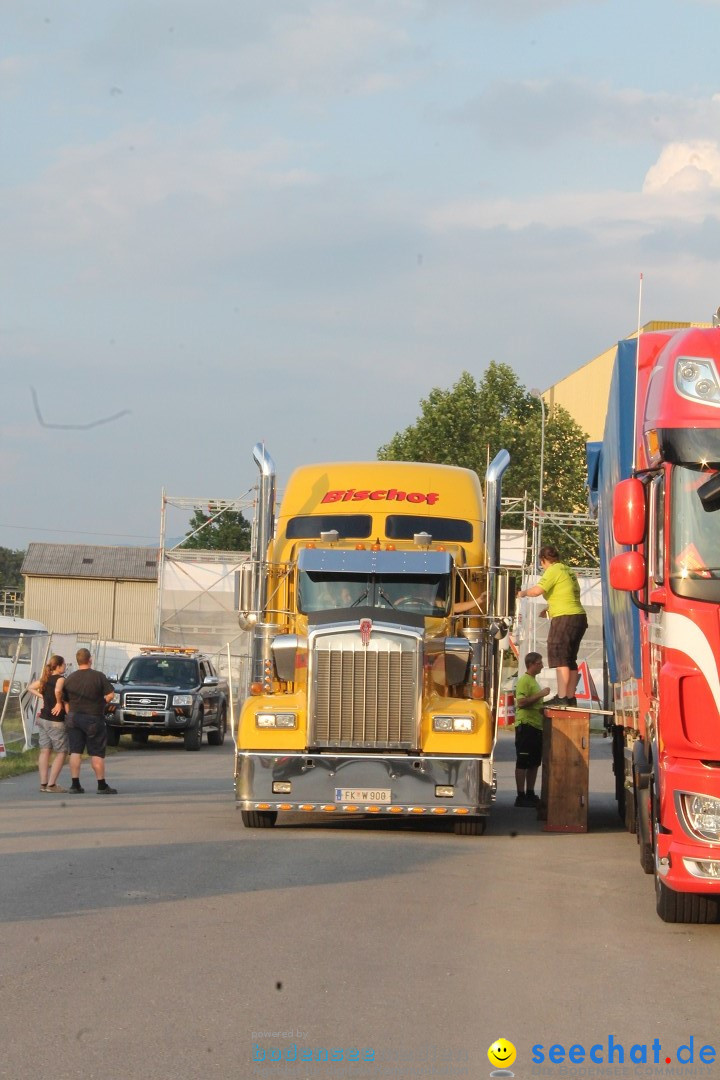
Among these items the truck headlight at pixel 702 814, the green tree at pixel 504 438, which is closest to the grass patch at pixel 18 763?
the truck headlight at pixel 702 814

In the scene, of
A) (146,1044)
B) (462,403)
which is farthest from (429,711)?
(462,403)

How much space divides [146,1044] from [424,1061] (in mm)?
1201

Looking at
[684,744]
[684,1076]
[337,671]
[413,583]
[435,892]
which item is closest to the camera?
[684,1076]

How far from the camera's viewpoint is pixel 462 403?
245ft

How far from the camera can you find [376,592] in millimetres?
15883

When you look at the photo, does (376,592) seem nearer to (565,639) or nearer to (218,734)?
(565,639)

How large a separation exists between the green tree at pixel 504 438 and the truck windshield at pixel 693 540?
198 ft

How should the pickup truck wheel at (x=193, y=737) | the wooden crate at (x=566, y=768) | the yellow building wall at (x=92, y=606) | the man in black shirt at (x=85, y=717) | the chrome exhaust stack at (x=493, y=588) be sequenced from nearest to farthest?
1. the wooden crate at (x=566, y=768)
2. the chrome exhaust stack at (x=493, y=588)
3. the man in black shirt at (x=85, y=717)
4. the pickup truck wheel at (x=193, y=737)
5. the yellow building wall at (x=92, y=606)

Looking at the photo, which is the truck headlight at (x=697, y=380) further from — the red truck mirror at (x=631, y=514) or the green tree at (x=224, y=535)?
the green tree at (x=224, y=535)

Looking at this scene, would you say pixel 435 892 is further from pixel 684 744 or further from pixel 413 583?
pixel 413 583

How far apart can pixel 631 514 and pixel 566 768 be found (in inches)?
252

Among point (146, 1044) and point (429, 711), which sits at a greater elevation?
point (429, 711)

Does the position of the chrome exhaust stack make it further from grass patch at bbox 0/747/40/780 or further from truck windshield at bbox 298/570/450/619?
grass patch at bbox 0/747/40/780

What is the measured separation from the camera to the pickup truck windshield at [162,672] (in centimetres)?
3158
